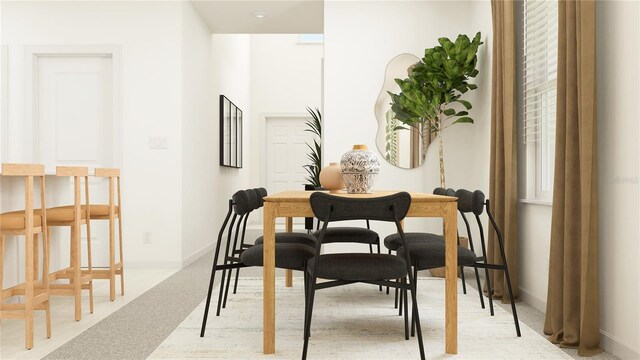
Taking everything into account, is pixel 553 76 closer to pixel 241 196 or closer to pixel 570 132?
pixel 570 132

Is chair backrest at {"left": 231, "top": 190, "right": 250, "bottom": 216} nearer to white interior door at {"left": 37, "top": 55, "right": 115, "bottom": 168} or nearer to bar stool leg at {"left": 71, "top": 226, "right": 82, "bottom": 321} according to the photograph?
bar stool leg at {"left": 71, "top": 226, "right": 82, "bottom": 321}

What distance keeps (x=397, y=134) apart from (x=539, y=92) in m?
1.64

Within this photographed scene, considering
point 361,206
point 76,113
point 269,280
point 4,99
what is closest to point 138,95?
point 76,113

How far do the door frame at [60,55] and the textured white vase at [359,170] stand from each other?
2890 mm

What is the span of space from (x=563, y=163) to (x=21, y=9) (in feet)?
16.1

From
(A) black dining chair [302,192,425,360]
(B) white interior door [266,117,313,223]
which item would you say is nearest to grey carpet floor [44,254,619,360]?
(A) black dining chair [302,192,425,360]

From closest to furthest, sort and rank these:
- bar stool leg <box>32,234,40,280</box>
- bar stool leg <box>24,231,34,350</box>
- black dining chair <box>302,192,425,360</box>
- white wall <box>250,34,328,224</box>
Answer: black dining chair <box>302,192,425,360</box>
bar stool leg <box>24,231,34,350</box>
bar stool leg <box>32,234,40,280</box>
white wall <box>250,34,328,224</box>

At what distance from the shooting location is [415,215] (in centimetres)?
248

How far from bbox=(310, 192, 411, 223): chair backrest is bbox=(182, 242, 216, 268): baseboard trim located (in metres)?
3.11

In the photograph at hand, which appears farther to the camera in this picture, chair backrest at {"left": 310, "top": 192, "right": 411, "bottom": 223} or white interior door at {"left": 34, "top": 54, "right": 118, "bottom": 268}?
white interior door at {"left": 34, "top": 54, "right": 118, "bottom": 268}

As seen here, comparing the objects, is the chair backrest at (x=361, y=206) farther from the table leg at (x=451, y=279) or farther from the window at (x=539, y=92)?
the window at (x=539, y=92)

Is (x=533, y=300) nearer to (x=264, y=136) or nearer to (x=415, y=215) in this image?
(x=415, y=215)

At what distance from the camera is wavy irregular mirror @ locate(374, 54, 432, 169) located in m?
4.93

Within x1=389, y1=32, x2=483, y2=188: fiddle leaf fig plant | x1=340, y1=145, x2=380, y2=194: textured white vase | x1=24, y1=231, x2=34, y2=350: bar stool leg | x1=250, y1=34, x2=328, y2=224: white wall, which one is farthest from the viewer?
x1=250, y1=34, x2=328, y2=224: white wall
